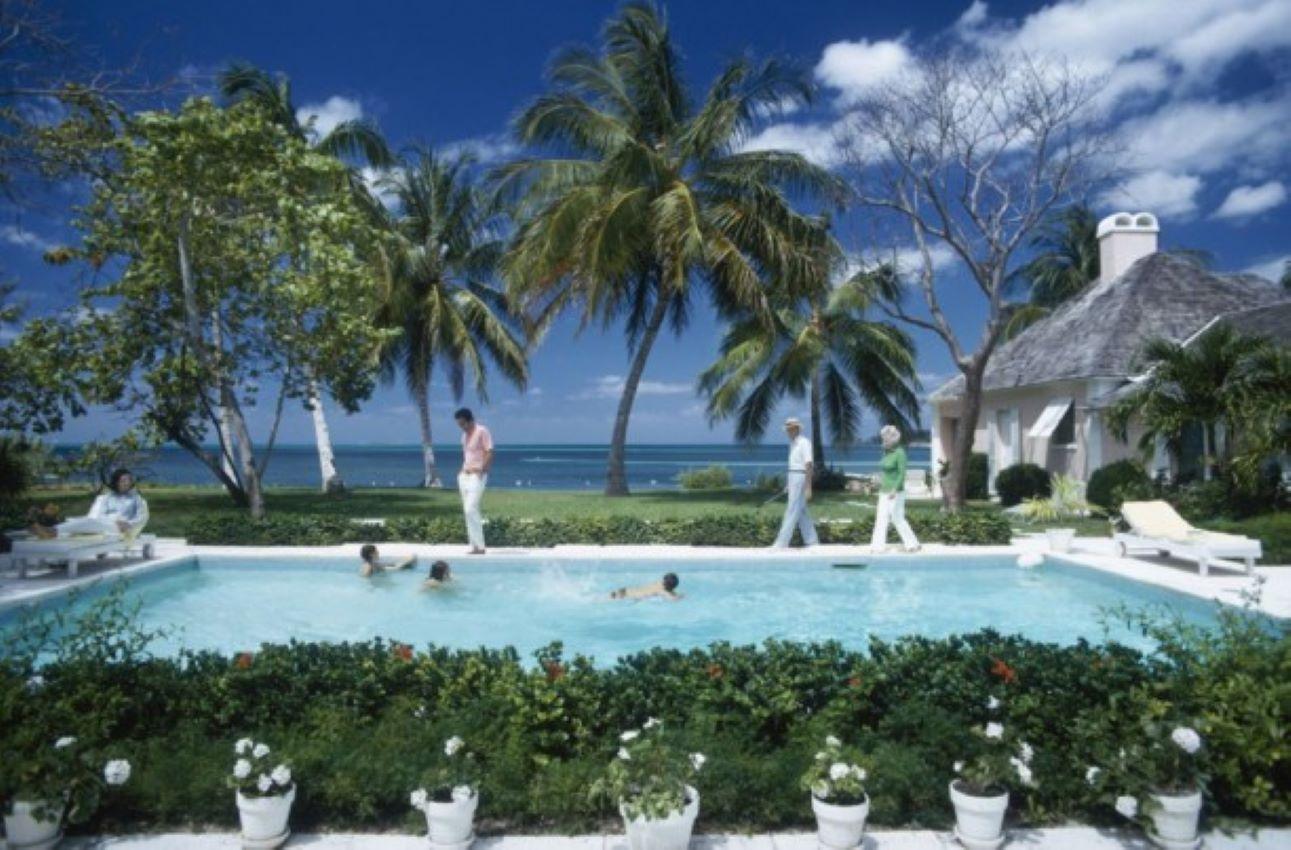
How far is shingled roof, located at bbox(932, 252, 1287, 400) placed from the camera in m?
20.7

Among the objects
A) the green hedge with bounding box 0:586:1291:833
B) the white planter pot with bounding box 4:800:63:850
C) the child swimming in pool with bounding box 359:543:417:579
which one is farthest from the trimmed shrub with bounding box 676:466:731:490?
the white planter pot with bounding box 4:800:63:850

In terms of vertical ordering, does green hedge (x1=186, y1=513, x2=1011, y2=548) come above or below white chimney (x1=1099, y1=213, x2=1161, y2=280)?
below

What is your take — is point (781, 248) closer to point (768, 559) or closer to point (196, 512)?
point (768, 559)

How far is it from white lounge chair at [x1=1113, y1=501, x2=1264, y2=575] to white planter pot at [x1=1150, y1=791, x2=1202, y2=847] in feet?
27.1

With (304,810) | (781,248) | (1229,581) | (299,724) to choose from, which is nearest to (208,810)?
(304,810)

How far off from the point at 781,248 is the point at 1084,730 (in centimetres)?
1756

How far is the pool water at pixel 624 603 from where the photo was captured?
1041 centimetres

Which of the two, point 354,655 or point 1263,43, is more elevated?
point 1263,43

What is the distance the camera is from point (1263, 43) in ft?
52.2

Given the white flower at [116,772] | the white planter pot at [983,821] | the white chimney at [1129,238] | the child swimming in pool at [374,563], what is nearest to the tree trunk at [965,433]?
the white chimney at [1129,238]

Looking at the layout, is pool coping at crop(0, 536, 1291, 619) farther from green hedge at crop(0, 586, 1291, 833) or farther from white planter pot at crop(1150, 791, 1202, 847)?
white planter pot at crop(1150, 791, 1202, 847)

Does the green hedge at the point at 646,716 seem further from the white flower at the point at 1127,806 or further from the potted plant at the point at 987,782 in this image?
the white flower at the point at 1127,806

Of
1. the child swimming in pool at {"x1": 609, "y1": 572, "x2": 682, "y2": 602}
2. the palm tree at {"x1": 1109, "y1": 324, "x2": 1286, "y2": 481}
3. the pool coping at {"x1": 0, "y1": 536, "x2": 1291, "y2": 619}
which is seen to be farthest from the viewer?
the palm tree at {"x1": 1109, "y1": 324, "x2": 1286, "y2": 481}

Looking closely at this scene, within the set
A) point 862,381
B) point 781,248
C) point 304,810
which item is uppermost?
point 781,248
